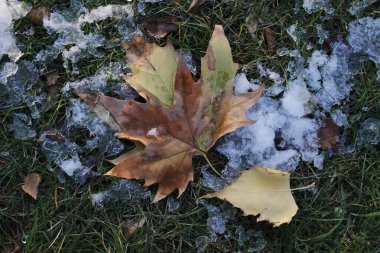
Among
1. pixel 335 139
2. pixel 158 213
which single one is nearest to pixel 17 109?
pixel 158 213

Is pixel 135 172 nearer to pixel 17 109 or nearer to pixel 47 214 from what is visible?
pixel 47 214

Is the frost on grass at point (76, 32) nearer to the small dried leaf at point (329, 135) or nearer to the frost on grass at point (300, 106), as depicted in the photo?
the frost on grass at point (300, 106)

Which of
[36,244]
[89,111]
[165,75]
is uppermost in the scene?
[165,75]

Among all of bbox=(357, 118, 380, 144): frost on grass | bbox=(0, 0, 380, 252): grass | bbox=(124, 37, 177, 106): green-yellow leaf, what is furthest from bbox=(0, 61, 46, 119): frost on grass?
bbox=(357, 118, 380, 144): frost on grass

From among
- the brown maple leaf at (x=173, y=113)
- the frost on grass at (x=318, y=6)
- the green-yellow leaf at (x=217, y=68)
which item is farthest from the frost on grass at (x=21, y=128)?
the frost on grass at (x=318, y=6)

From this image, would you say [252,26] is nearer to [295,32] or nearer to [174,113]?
[295,32]

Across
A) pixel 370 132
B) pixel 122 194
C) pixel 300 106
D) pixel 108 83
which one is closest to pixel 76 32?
pixel 108 83
